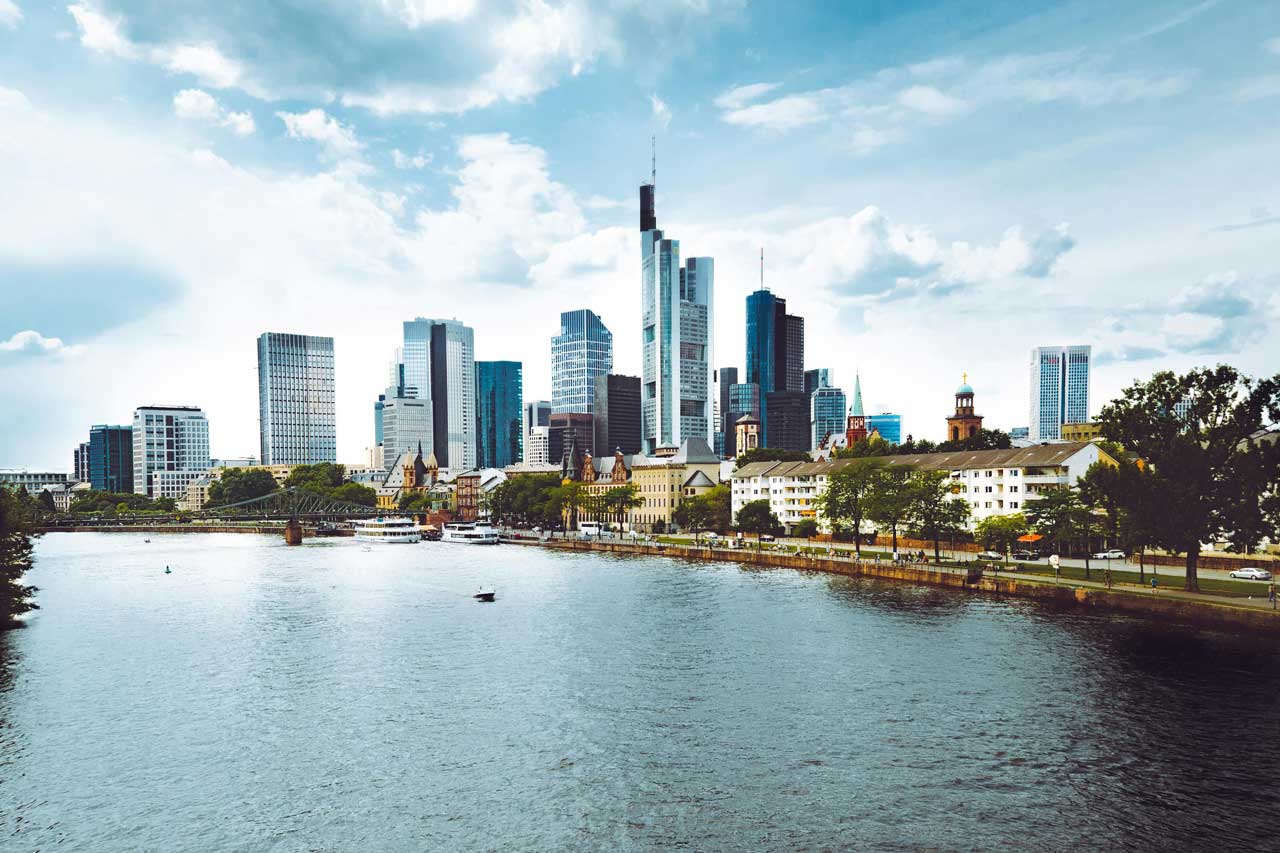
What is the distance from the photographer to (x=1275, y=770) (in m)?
34.0

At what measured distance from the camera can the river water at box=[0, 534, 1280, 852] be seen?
1182 inches

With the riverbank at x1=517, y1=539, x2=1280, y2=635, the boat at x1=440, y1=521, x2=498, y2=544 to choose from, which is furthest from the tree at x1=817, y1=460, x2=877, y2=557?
the boat at x1=440, y1=521, x2=498, y2=544

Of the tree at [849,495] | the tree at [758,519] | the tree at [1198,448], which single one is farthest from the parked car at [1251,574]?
the tree at [758,519]

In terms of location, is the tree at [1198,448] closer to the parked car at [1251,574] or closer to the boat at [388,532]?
the parked car at [1251,574]

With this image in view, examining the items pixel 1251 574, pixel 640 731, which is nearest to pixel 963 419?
pixel 1251 574

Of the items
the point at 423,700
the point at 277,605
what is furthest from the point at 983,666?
the point at 277,605

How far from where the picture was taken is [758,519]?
463 feet

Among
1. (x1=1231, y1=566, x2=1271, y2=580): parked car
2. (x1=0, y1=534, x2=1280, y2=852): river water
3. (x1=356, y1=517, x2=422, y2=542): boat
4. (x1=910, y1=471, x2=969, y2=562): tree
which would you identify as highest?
(x1=910, y1=471, x2=969, y2=562): tree

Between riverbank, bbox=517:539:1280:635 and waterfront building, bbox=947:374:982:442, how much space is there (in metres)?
91.0

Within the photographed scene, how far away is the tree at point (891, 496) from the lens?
338ft

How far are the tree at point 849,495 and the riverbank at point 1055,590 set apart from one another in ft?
30.2

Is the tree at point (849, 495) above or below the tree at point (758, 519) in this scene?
above

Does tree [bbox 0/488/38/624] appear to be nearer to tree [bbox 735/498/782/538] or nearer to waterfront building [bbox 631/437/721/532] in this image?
tree [bbox 735/498/782/538]

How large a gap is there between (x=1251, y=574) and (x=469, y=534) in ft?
435
